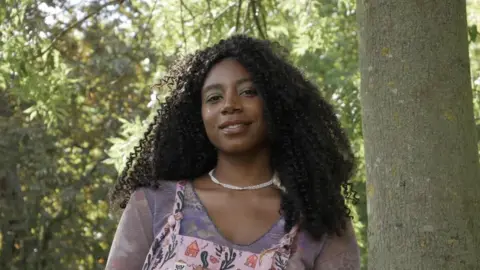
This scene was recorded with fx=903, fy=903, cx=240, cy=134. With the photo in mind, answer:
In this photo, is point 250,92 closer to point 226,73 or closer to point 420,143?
point 226,73

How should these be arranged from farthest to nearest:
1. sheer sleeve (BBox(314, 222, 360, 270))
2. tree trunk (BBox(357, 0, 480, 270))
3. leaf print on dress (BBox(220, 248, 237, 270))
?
sheer sleeve (BBox(314, 222, 360, 270))
leaf print on dress (BBox(220, 248, 237, 270))
tree trunk (BBox(357, 0, 480, 270))

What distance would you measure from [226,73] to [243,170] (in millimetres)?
289

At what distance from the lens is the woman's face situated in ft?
8.35

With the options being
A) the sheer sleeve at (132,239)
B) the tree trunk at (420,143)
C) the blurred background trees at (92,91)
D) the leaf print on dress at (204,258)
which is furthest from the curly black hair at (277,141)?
the blurred background trees at (92,91)

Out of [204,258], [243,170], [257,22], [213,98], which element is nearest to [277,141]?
[243,170]

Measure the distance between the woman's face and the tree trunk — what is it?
0.39 metres

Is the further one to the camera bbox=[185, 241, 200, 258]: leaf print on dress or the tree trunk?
bbox=[185, 241, 200, 258]: leaf print on dress

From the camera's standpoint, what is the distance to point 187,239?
98.5 inches

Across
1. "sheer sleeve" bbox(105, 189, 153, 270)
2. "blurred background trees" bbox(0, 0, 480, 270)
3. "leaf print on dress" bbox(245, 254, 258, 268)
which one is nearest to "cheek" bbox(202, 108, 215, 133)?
"sheer sleeve" bbox(105, 189, 153, 270)

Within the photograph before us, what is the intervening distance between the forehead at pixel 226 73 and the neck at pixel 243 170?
0.22 metres

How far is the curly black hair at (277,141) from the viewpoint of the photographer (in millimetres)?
2627

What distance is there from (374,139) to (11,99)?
9339 millimetres

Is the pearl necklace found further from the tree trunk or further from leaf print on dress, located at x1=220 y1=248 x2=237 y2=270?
the tree trunk

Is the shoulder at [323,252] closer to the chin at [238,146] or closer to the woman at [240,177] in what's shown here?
the woman at [240,177]
